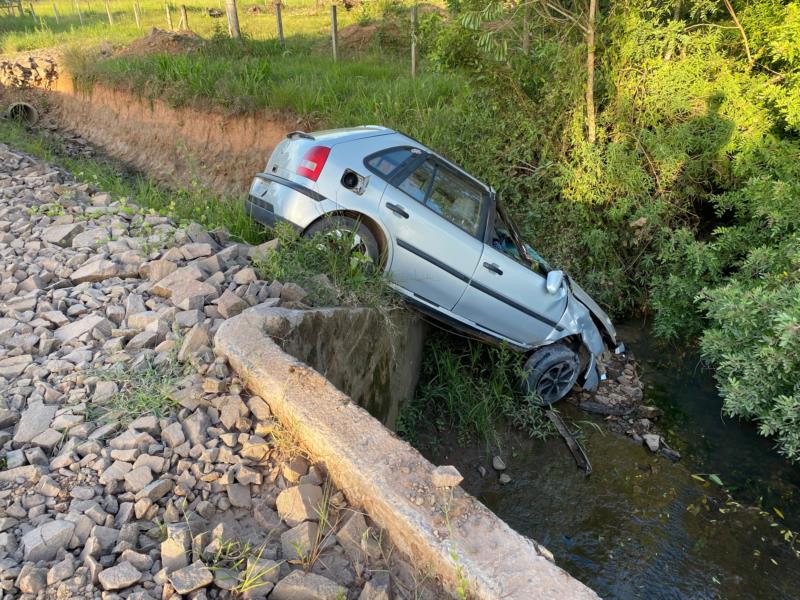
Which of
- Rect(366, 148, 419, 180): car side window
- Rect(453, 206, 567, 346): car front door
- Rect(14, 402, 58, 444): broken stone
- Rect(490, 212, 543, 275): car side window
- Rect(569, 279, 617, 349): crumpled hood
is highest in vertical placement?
Rect(366, 148, 419, 180): car side window

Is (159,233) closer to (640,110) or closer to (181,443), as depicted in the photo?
(181,443)

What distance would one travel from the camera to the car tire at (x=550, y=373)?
610cm

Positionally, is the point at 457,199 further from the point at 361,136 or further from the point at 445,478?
the point at 445,478

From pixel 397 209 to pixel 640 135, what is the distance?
13.7 feet

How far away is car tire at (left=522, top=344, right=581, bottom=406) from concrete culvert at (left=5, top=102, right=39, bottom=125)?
12703mm

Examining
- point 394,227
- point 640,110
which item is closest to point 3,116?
point 394,227

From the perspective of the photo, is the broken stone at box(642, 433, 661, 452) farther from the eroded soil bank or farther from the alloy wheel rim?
the eroded soil bank

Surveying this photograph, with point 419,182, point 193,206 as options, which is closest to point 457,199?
point 419,182

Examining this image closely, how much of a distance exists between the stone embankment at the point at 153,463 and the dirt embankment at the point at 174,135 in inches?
220

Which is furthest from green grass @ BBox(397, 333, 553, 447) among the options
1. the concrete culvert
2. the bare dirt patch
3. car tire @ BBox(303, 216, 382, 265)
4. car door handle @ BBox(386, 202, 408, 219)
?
the concrete culvert

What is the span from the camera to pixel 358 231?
521cm

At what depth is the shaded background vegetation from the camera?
22.7 ft

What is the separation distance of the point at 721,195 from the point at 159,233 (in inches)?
256

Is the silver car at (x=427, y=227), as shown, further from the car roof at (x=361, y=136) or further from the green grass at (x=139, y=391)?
the green grass at (x=139, y=391)
